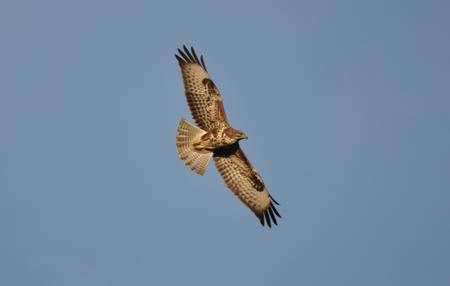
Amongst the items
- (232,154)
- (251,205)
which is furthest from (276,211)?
(232,154)

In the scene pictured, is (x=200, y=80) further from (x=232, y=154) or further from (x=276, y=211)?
(x=276, y=211)

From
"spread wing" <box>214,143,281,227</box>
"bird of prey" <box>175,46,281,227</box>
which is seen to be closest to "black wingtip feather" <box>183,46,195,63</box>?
"bird of prey" <box>175,46,281,227</box>

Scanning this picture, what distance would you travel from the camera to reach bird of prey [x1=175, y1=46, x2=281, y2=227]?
1398 centimetres

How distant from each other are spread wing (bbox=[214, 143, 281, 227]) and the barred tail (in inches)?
17.0

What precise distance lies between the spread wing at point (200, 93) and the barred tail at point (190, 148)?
0.72 ft

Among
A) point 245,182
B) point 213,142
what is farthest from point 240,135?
point 245,182

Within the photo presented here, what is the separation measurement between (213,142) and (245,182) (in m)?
1.30

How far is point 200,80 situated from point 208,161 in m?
1.77

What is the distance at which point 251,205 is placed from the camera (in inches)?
580

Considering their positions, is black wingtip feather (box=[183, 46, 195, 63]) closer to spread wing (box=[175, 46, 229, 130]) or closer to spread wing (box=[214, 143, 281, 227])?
spread wing (box=[175, 46, 229, 130])

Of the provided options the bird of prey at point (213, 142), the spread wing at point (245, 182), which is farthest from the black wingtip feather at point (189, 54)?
the spread wing at point (245, 182)

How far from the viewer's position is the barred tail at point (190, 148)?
14.0m

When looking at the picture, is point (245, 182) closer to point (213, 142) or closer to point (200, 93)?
point (213, 142)

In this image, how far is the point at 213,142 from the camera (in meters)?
13.9
